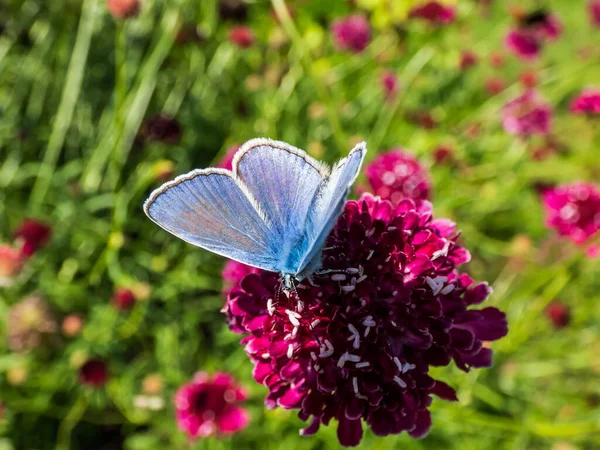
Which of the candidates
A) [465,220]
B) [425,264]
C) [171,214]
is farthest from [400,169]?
[465,220]

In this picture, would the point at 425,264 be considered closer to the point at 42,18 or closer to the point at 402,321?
the point at 402,321

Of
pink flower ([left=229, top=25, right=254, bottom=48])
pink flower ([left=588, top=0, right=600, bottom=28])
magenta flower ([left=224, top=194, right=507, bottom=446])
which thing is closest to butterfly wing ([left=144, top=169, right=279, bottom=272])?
magenta flower ([left=224, top=194, right=507, bottom=446])

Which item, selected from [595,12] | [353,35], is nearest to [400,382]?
[353,35]

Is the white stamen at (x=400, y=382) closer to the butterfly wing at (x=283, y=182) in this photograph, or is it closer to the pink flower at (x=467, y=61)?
the butterfly wing at (x=283, y=182)

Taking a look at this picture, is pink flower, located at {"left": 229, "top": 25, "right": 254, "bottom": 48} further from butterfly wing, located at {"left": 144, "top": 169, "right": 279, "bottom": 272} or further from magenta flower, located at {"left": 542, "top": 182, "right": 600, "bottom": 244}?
butterfly wing, located at {"left": 144, "top": 169, "right": 279, "bottom": 272}

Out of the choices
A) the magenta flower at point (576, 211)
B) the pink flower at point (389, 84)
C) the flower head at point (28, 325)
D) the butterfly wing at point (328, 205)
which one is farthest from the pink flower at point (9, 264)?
the magenta flower at point (576, 211)

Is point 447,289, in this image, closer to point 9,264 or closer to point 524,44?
point 9,264
